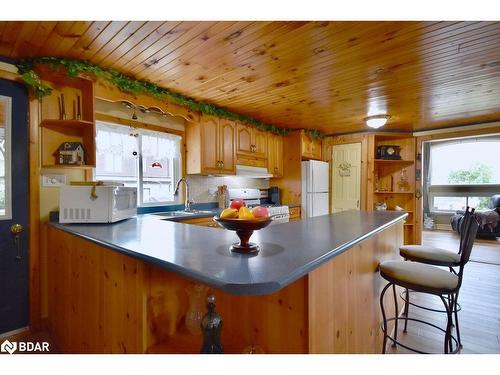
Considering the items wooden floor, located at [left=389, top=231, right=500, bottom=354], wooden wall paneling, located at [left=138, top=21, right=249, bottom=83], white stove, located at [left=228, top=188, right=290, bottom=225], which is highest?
wooden wall paneling, located at [left=138, top=21, right=249, bottom=83]

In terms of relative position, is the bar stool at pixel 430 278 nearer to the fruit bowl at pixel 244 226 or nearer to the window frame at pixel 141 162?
the fruit bowl at pixel 244 226

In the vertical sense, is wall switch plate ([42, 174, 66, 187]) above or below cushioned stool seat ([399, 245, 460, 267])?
above

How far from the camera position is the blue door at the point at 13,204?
6.55 ft

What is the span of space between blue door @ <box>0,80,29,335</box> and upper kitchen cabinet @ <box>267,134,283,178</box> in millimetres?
3132

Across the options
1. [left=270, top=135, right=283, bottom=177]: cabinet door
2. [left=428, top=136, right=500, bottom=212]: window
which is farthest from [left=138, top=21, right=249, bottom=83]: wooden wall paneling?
[left=428, top=136, right=500, bottom=212]: window

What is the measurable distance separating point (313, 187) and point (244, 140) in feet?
4.90

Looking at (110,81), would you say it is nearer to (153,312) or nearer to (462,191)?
(153,312)

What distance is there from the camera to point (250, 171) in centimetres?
396

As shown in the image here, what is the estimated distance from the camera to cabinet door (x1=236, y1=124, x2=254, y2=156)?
3.79m

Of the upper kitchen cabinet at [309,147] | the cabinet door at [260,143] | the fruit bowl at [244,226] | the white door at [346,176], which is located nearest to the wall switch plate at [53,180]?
the fruit bowl at [244,226]

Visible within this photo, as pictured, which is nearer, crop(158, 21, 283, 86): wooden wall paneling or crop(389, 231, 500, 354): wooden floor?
crop(158, 21, 283, 86): wooden wall paneling

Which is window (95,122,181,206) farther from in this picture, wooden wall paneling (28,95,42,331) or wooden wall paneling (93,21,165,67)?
wooden wall paneling (93,21,165,67)

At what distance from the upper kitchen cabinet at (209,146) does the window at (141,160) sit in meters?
0.19
